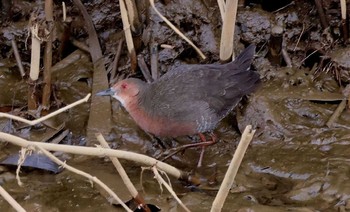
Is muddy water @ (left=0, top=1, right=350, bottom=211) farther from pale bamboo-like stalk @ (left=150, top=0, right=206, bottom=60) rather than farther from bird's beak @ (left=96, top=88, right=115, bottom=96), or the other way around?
bird's beak @ (left=96, top=88, right=115, bottom=96)

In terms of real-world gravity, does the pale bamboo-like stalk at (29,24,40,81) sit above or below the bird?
above

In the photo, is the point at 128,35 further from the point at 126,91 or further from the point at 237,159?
the point at 237,159

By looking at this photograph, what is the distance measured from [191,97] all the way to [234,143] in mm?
543

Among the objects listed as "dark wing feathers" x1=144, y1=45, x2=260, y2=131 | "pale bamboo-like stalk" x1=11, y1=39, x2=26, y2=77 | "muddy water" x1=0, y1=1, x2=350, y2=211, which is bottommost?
"muddy water" x1=0, y1=1, x2=350, y2=211

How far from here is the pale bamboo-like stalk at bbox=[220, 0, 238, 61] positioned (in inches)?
174

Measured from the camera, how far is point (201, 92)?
15.0 ft

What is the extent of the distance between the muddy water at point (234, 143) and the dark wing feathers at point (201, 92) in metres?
0.33

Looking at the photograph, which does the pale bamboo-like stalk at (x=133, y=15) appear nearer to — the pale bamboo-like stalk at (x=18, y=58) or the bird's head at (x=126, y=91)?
the bird's head at (x=126, y=91)

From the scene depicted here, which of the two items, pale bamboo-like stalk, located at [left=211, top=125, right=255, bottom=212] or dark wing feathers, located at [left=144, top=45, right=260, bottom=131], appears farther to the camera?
dark wing feathers, located at [left=144, top=45, right=260, bottom=131]

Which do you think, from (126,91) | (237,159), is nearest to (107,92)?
(126,91)

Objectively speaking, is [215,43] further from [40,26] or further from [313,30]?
[40,26]

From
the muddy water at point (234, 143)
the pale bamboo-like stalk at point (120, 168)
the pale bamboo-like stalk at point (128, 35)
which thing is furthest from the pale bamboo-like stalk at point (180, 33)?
the pale bamboo-like stalk at point (120, 168)

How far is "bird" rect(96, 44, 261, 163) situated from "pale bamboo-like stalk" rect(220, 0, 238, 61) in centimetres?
12

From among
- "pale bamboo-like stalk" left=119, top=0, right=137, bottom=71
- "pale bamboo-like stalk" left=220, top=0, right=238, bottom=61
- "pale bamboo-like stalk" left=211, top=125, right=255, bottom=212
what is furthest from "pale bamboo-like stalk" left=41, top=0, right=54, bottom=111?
"pale bamboo-like stalk" left=211, top=125, right=255, bottom=212
